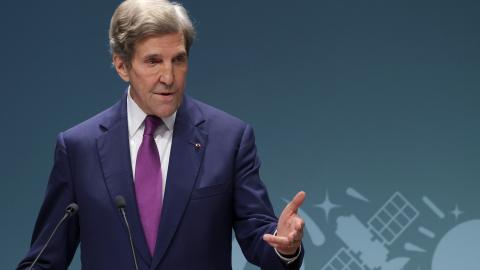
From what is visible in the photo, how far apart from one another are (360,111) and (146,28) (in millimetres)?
1843

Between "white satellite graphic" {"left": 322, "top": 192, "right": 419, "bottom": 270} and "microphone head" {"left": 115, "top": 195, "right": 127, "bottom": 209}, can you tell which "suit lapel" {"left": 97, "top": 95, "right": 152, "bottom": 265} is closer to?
"microphone head" {"left": 115, "top": 195, "right": 127, "bottom": 209}

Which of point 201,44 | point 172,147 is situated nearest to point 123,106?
point 172,147

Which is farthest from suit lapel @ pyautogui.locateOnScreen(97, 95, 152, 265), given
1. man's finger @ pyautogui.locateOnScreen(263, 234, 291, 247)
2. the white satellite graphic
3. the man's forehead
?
the white satellite graphic

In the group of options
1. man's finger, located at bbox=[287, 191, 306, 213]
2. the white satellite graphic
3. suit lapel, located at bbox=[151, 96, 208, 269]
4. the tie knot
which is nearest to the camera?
man's finger, located at bbox=[287, 191, 306, 213]

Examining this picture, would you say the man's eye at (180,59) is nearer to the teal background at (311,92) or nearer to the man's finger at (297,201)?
the man's finger at (297,201)

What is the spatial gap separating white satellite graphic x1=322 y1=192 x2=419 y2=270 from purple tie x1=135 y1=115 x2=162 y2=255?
5.64ft

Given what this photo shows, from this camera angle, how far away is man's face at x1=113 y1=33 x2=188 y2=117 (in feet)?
7.93

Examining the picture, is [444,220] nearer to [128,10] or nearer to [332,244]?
[332,244]

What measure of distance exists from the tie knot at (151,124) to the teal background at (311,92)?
62.2 inches

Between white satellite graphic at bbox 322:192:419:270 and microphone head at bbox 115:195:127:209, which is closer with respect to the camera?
microphone head at bbox 115:195:127:209

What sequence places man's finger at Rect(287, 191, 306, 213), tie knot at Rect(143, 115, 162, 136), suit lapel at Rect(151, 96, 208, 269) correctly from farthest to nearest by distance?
tie knot at Rect(143, 115, 162, 136) < suit lapel at Rect(151, 96, 208, 269) < man's finger at Rect(287, 191, 306, 213)

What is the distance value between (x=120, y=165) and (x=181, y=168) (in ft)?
0.54

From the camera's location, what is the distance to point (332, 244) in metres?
4.07

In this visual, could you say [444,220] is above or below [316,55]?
below
